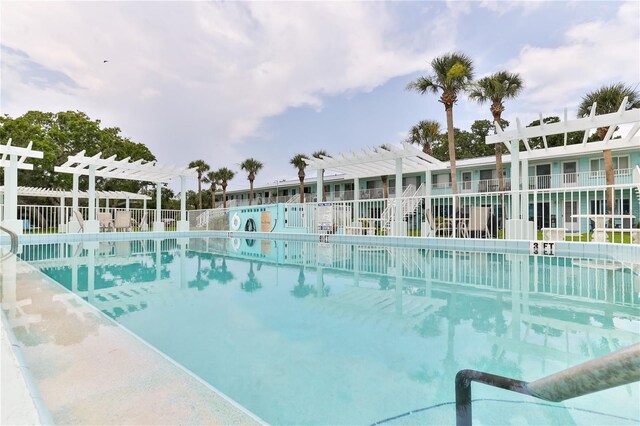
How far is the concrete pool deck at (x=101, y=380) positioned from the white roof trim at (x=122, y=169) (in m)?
12.1

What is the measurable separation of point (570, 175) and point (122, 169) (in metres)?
23.5

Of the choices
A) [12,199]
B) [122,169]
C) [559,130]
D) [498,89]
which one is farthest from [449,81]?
[12,199]

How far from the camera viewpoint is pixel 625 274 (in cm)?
518

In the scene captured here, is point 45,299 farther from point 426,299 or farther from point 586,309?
point 586,309

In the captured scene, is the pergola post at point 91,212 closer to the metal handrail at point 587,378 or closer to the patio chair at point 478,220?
the patio chair at point 478,220

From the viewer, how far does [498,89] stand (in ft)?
52.9

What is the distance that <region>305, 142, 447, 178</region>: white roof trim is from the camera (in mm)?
11477

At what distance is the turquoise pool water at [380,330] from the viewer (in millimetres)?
1717

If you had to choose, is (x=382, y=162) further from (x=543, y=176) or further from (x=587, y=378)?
(x=587, y=378)

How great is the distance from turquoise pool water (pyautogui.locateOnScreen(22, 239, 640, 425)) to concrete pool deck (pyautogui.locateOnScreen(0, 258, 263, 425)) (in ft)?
0.80

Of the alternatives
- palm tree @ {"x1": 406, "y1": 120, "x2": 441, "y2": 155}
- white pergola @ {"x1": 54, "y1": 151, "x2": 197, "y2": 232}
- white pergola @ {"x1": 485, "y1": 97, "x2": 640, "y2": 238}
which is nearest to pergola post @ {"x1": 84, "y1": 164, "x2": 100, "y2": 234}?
white pergola @ {"x1": 54, "y1": 151, "x2": 197, "y2": 232}

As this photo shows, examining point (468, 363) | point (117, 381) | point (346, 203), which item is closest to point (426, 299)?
point (468, 363)

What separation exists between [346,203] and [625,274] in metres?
8.02

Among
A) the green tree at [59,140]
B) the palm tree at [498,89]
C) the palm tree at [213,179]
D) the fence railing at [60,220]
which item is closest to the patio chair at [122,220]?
the fence railing at [60,220]
